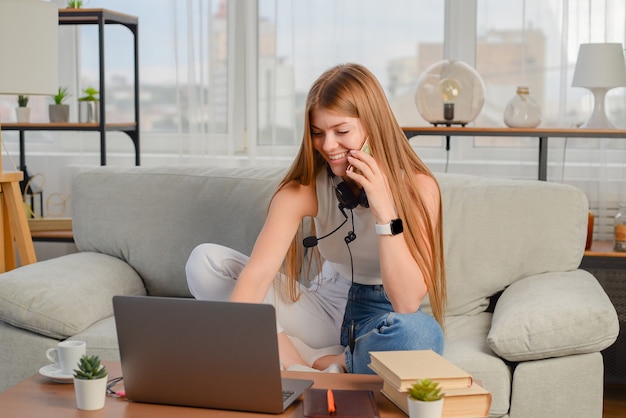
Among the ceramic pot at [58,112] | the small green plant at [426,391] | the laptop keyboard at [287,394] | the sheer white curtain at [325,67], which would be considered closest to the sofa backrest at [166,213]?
the ceramic pot at [58,112]

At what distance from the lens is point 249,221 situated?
2.83 meters

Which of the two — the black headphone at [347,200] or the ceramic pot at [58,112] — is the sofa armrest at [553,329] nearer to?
the black headphone at [347,200]

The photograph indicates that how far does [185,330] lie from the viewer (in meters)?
1.60

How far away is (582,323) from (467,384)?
0.73 metres

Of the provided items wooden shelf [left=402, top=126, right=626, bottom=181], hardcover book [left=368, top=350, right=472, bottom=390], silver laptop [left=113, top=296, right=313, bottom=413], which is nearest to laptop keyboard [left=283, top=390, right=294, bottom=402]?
silver laptop [left=113, top=296, right=313, bottom=413]

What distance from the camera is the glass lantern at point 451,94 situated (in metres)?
3.33

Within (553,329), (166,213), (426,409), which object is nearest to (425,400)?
(426,409)

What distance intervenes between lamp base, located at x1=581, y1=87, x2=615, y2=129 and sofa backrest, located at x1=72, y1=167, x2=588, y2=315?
0.67 m

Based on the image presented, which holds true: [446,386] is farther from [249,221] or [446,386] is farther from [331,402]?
[249,221]

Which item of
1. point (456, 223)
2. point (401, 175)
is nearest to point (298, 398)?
point (401, 175)

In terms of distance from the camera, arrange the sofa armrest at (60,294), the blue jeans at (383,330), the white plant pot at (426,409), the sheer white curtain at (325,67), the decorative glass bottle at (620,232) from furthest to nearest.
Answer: the sheer white curtain at (325,67) → the decorative glass bottle at (620,232) → the sofa armrest at (60,294) → the blue jeans at (383,330) → the white plant pot at (426,409)

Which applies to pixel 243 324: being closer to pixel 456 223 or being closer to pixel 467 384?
pixel 467 384

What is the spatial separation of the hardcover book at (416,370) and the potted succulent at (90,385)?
50 centimetres

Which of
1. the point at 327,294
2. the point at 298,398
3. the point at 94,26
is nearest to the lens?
the point at 298,398
